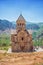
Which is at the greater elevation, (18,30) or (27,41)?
(18,30)

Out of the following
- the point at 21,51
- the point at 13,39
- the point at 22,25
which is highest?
the point at 22,25

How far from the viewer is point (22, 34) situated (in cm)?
4069

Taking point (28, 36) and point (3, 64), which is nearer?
point (3, 64)

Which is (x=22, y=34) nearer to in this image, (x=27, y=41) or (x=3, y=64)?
(x=27, y=41)

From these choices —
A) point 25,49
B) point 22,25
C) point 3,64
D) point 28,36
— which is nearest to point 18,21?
point 22,25

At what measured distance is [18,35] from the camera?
134 feet

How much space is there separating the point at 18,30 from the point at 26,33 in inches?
103

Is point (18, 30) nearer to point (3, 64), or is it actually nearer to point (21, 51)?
point (21, 51)

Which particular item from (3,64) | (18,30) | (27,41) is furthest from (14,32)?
(3,64)

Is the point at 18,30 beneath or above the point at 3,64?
above

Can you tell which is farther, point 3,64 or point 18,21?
point 18,21

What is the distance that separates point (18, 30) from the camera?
1667 inches

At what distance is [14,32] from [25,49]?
17.0 feet

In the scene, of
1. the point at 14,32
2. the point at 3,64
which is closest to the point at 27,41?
the point at 14,32
